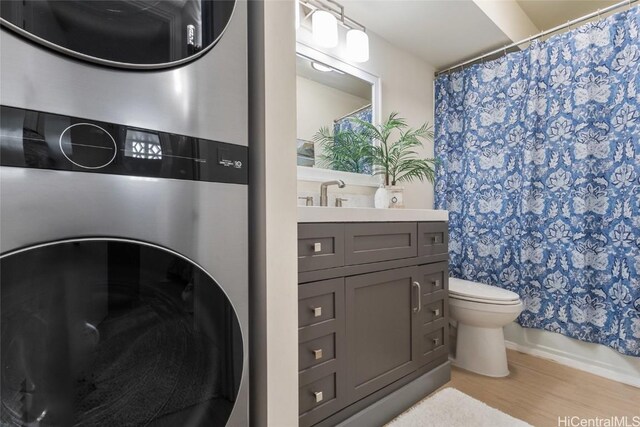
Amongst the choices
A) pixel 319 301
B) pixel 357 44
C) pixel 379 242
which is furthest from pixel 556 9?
pixel 319 301

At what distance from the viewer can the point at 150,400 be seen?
635mm

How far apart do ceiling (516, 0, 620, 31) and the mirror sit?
4.28ft

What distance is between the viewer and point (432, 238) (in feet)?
5.60

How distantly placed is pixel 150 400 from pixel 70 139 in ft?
1.68

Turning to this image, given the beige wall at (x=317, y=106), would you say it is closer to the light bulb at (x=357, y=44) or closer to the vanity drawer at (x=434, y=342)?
the light bulb at (x=357, y=44)

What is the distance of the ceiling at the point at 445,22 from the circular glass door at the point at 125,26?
1586 mm

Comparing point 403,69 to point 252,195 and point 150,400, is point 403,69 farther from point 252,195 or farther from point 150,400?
point 150,400

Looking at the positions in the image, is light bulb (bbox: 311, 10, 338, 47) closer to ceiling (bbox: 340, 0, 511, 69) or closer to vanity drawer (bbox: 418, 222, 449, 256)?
ceiling (bbox: 340, 0, 511, 69)

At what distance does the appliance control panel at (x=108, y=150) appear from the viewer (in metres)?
0.49

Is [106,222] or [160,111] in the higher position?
[160,111]

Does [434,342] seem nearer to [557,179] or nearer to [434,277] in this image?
[434,277]

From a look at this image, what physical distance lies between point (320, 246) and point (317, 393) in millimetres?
541

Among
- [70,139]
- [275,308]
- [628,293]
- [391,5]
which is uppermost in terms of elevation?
[391,5]

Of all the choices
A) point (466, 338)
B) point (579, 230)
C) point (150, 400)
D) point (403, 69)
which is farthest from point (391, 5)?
point (150, 400)
